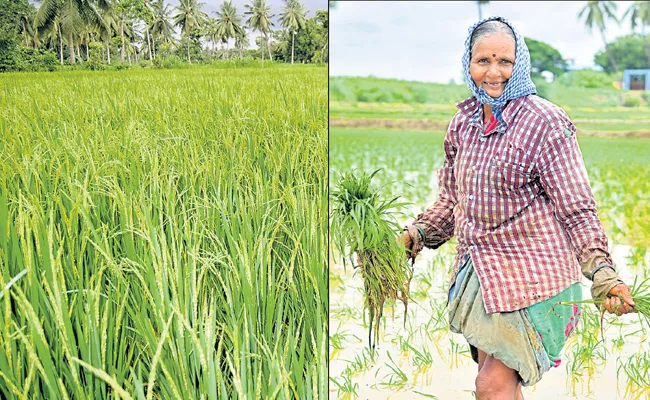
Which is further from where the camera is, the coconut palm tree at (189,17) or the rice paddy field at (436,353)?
the rice paddy field at (436,353)

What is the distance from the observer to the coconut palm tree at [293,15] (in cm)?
245

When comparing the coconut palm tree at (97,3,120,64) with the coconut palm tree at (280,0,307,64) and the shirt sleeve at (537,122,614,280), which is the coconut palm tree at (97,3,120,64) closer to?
the coconut palm tree at (280,0,307,64)

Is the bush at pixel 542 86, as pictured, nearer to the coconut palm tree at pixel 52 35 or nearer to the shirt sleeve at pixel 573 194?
the coconut palm tree at pixel 52 35

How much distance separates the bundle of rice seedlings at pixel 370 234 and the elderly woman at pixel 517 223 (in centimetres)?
23

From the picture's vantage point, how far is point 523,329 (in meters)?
1.81

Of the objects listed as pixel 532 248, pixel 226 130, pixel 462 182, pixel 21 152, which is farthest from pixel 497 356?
pixel 21 152

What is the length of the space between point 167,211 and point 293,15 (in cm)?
79

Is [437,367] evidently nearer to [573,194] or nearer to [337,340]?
[337,340]

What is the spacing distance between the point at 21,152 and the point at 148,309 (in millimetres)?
1074

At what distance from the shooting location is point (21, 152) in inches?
106

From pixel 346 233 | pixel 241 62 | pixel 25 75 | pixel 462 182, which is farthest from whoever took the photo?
pixel 25 75

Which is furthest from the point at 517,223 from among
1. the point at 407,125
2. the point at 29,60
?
the point at 407,125

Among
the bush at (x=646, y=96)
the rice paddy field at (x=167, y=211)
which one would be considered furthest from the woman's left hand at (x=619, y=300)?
the bush at (x=646, y=96)

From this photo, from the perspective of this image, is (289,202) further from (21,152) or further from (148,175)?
(21,152)
